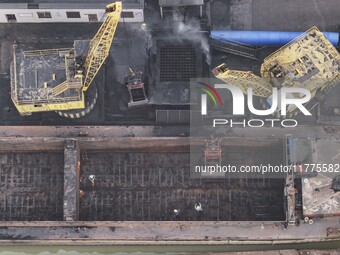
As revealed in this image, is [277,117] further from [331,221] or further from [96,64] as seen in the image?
[96,64]

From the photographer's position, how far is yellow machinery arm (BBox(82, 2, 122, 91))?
180 ft

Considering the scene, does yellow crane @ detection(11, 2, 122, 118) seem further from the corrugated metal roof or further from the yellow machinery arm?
the corrugated metal roof

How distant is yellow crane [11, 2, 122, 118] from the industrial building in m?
0.11

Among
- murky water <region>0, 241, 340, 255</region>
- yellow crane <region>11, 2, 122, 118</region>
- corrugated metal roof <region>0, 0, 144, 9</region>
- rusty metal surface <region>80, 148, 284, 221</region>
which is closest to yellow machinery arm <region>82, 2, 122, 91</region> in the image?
yellow crane <region>11, 2, 122, 118</region>

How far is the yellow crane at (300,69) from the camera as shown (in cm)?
5472

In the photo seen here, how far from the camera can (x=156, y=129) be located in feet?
187

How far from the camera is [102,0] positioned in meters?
58.0

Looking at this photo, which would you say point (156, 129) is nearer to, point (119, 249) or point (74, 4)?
point (119, 249)

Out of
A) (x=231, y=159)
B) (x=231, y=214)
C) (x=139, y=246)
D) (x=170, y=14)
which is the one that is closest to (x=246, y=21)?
(x=170, y=14)

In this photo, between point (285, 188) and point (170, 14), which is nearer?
point (285, 188)

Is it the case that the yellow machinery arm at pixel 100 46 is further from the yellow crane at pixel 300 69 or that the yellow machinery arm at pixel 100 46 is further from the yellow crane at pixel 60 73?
the yellow crane at pixel 300 69

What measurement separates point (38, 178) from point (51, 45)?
45.3 ft

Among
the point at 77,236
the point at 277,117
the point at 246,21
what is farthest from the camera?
the point at 246,21

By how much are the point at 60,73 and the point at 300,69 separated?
2254cm
